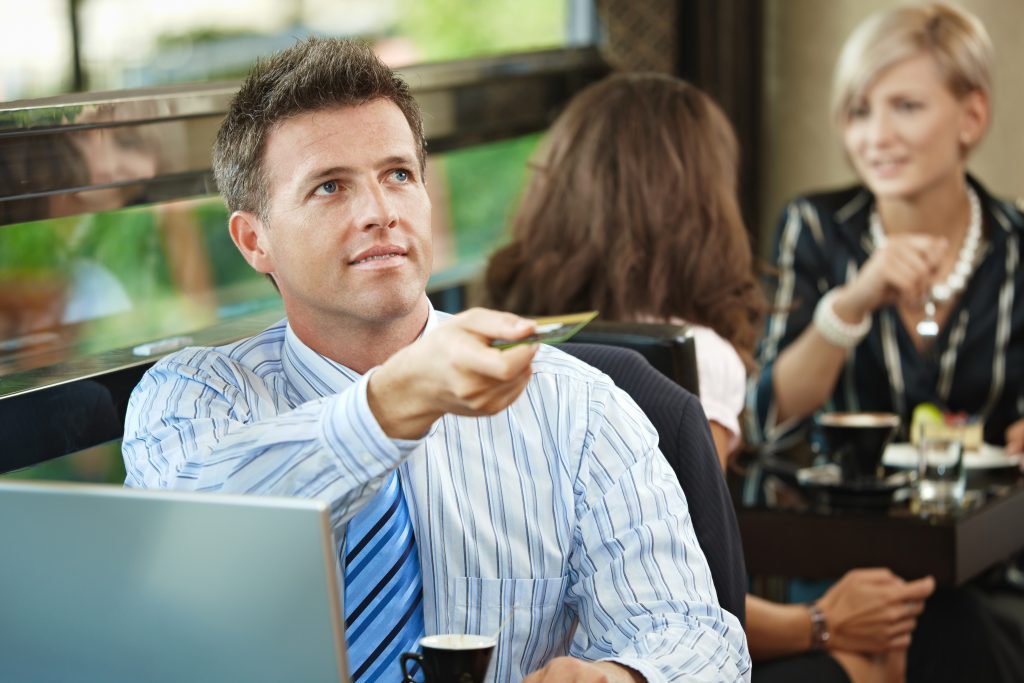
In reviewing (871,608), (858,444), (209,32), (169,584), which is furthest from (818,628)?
(209,32)

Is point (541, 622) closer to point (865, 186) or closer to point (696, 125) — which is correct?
point (696, 125)

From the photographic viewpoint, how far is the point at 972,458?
227 cm

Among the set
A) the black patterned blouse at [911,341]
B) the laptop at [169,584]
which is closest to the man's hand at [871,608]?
the black patterned blouse at [911,341]

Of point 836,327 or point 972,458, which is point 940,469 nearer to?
point 972,458

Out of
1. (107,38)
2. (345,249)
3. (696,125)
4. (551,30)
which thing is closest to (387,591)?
(345,249)

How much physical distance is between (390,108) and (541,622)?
20.9 inches

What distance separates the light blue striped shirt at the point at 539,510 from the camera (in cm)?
126

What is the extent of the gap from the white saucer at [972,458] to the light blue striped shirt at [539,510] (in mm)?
1015

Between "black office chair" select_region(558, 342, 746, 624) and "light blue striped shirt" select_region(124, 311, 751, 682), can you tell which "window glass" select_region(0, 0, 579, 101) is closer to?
"black office chair" select_region(558, 342, 746, 624)

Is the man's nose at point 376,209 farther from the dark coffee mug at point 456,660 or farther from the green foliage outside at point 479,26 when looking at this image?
the green foliage outside at point 479,26

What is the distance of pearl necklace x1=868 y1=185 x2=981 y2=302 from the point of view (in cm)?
264

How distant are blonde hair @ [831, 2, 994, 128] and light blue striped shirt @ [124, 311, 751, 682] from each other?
154cm

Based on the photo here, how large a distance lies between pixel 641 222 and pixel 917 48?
38.9 inches

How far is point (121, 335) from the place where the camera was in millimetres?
1887
